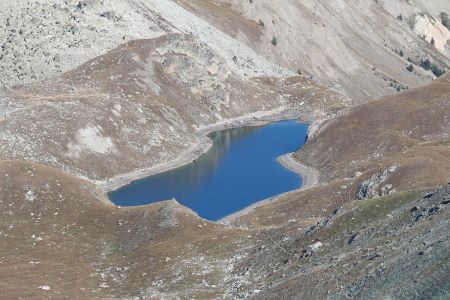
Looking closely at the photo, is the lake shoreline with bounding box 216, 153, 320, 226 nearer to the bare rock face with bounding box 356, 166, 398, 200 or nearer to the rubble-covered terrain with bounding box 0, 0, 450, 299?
the rubble-covered terrain with bounding box 0, 0, 450, 299

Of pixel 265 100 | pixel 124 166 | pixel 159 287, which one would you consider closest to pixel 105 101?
pixel 124 166

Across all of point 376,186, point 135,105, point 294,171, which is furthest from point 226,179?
point 376,186

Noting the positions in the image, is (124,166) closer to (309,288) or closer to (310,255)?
(310,255)

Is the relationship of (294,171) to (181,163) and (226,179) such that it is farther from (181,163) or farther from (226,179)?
(181,163)

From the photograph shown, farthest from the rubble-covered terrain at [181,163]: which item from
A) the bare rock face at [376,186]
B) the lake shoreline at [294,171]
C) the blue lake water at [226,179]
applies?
the blue lake water at [226,179]

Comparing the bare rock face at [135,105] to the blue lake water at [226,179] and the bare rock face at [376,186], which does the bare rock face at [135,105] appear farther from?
the bare rock face at [376,186]

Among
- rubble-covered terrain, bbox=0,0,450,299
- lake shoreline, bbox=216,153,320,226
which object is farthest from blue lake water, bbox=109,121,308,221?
rubble-covered terrain, bbox=0,0,450,299
